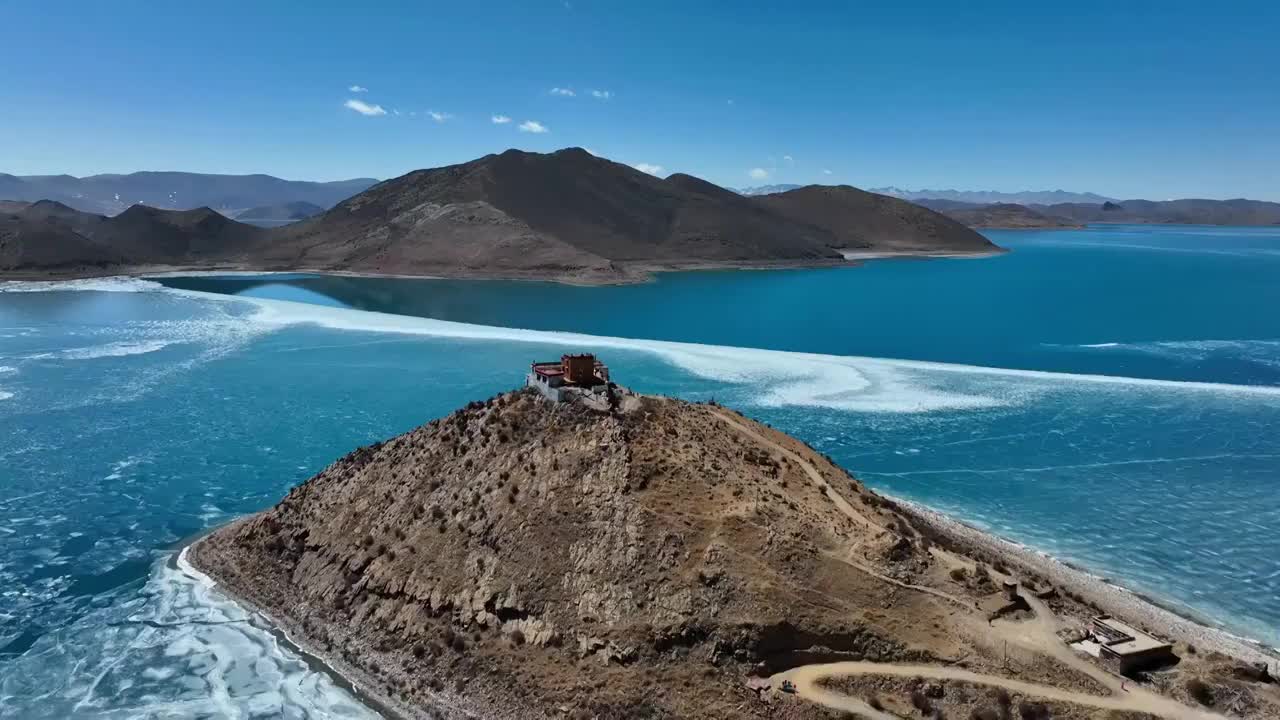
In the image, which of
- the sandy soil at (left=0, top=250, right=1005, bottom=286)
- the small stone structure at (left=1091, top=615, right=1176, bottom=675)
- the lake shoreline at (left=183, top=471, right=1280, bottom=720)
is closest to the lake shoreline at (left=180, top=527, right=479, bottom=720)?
the lake shoreline at (left=183, top=471, right=1280, bottom=720)

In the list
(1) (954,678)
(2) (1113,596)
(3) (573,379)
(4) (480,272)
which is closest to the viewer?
(1) (954,678)

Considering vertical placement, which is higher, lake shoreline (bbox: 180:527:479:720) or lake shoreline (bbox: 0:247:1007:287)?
lake shoreline (bbox: 0:247:1007:287)

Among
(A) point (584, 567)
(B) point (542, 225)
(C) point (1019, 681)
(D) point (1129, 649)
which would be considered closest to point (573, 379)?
(A) point (584, 567)

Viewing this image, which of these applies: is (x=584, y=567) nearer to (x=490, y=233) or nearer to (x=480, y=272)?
(x=480, y=272)

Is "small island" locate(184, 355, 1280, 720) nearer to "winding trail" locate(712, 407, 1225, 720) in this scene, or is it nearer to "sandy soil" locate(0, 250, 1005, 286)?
"winding trail" locate(712, 407, 1225, 720)

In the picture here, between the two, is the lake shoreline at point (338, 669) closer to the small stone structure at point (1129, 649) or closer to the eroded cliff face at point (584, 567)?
the eroded cliff face at point (584, 567)

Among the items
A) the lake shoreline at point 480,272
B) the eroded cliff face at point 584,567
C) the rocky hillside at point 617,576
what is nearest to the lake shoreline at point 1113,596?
the rocky hillside at point 617,576
